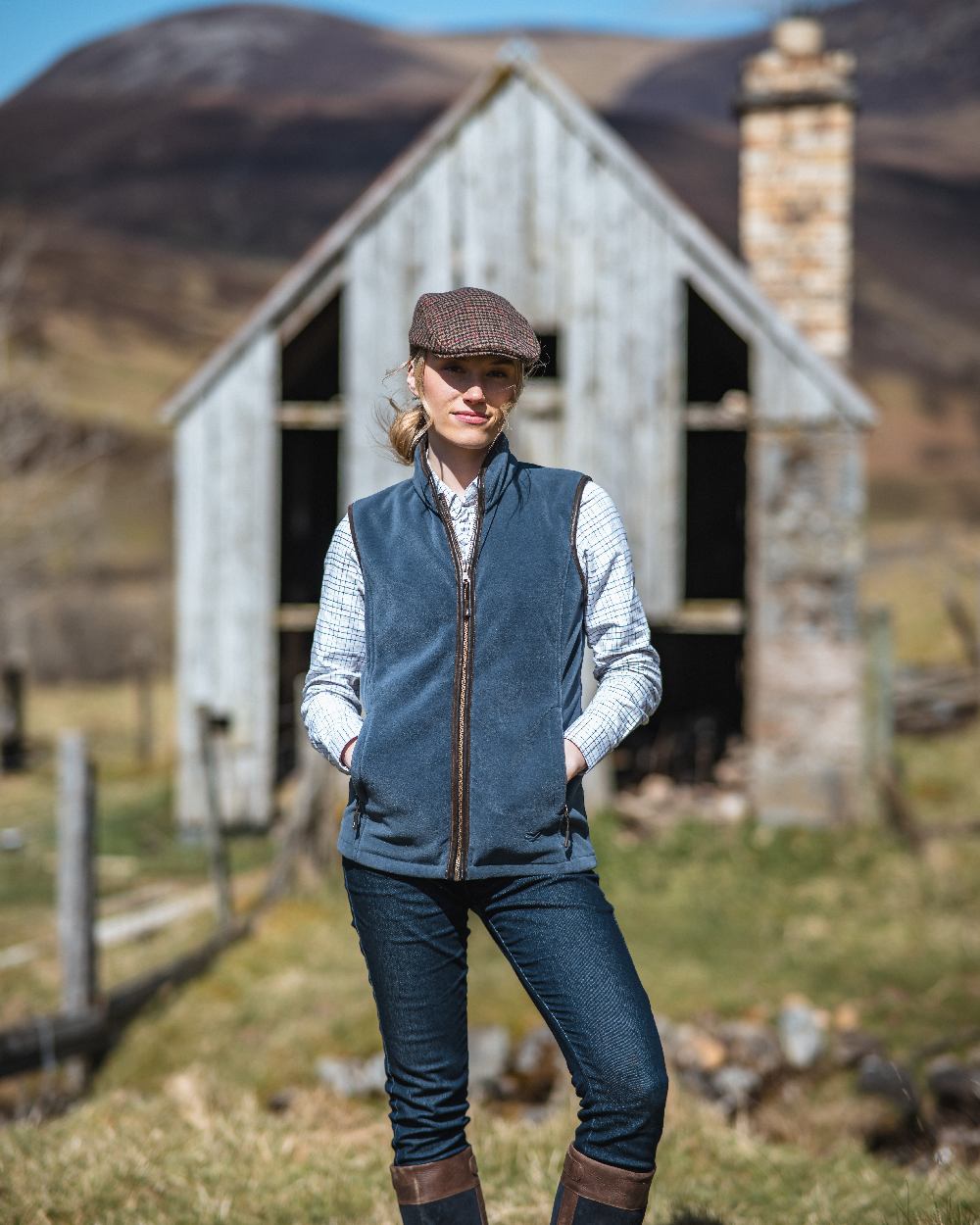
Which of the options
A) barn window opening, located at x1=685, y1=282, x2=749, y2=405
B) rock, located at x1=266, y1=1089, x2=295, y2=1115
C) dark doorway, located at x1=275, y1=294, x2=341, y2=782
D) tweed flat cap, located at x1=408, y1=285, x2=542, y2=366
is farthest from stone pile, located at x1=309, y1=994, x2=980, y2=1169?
barn window opening, located at x1=685, y1=282, x2=749, y2=405

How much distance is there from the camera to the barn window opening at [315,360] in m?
11.7

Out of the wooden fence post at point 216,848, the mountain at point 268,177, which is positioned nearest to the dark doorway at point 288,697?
the wooden fence post at point 216,848

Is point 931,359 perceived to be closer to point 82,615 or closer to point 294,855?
point 82,615

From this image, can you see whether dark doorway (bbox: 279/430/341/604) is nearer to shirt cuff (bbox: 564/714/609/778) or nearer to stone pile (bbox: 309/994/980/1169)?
stone pile (bbox: 309/994/980/1169)

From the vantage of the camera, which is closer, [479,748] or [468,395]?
[479,748]

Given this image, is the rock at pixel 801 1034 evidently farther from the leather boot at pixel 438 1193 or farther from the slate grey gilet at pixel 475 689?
the slate grey gilet at pixel 475 689

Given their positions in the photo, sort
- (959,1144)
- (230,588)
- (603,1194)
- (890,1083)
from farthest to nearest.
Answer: (230,588) → (890,1083) → (959,1144) → (603,1194)

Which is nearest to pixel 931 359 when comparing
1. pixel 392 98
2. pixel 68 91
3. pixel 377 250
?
pixel 392 98

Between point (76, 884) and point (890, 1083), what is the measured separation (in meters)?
3.61

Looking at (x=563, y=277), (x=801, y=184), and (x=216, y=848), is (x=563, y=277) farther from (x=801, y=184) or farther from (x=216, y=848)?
(x=216, y=848)

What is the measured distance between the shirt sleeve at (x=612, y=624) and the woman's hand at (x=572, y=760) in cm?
4

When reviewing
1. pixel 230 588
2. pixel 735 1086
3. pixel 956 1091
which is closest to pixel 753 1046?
pixel 735 1086

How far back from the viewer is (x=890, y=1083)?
5.57 metres

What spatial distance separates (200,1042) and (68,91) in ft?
267
